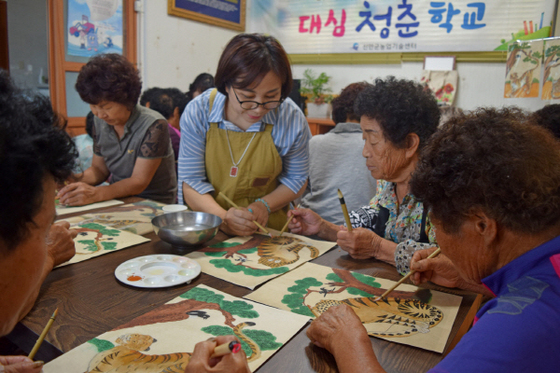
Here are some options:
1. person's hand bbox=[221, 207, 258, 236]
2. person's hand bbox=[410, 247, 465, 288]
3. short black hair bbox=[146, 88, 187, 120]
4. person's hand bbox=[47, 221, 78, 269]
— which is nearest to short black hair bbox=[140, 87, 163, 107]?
short black hair bbox=[146, 88, 187, 120]

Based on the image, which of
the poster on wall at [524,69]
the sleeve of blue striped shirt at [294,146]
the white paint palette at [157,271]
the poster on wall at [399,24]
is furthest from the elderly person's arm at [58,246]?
the poster on wall at [399,24]

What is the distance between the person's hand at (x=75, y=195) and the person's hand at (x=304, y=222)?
3.71 feet

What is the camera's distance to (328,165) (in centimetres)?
275

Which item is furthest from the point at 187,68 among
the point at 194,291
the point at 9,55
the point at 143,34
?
the point at 194,291

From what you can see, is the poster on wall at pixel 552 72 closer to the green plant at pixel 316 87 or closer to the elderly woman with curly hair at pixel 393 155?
the elderly woman with curly hair at pixel 393 155

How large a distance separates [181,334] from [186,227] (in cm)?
80

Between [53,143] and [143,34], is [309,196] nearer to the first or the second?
[53,143]

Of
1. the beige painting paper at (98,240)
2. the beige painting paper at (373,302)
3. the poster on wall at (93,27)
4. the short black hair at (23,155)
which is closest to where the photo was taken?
the short black hair at (23,155)

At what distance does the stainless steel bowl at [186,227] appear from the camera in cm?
157

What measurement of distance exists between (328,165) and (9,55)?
3.81 meters

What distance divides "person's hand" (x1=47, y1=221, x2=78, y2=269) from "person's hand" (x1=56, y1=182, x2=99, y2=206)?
80 centimetres

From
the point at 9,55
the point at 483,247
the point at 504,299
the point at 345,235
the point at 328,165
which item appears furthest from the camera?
the point at 9,55

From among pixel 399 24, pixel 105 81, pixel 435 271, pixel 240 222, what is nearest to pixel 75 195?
pixel 105 81

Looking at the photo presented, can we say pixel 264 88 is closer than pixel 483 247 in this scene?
No
